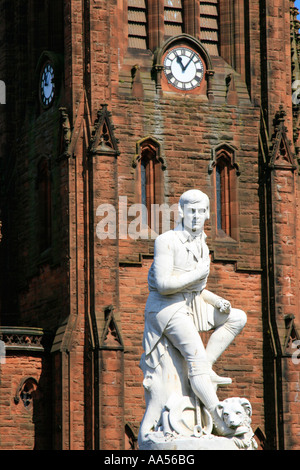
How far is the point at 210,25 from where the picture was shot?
170 feet

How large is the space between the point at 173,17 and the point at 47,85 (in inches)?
191

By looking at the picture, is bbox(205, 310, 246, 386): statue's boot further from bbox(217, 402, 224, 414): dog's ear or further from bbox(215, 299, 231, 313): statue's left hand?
bbox(217, 402, 224, 414): dog's ear

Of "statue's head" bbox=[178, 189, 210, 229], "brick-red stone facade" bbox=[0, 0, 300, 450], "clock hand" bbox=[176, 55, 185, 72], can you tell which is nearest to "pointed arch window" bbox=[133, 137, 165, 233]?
"brick-red stone facade" bbox=[0, 0, 300, 450]

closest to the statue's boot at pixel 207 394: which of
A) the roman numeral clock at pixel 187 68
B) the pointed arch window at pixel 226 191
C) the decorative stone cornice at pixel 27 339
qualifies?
the decorative stone cornice at pixel 27 339

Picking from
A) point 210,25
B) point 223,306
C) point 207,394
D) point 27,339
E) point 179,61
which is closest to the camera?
point 207,394

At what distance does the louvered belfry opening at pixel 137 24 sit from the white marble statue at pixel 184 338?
31341 mm

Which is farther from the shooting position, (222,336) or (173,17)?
(173,17)

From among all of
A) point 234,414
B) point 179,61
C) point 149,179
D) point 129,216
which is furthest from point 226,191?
point 234,414

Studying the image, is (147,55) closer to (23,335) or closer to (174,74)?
(174,74)

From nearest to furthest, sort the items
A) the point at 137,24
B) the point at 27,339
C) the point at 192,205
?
the point at 192,205
the point at 27,339
the point at 137,24

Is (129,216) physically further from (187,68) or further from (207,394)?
(207,394)

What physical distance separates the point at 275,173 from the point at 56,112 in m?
7.48

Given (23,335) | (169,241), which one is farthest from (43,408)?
(169,241)

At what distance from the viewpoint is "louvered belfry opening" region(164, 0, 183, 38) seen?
51.1 meters
